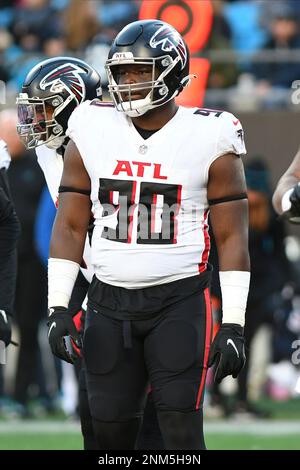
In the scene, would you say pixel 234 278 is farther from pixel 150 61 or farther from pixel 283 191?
pixel 150 61

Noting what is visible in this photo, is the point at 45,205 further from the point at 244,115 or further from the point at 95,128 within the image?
the point at 95,128

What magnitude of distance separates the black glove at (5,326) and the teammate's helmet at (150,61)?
1252 mm

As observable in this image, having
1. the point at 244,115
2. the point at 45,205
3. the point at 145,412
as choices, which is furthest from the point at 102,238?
the point at 244,115

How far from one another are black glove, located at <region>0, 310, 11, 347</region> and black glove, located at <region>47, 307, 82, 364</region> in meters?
0.75

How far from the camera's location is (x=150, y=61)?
4.75 meters

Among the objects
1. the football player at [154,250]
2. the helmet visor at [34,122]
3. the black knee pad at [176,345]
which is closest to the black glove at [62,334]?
the football player at [154,250]

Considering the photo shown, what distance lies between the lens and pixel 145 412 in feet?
17.3

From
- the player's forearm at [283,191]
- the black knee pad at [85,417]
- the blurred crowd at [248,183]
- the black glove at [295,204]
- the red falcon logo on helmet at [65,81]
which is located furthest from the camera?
the blurred crowd at [248,183]

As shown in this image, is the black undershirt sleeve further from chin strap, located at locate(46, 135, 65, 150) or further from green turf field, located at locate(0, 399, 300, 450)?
green turf field, located at locate(0, 399, 300, 450)

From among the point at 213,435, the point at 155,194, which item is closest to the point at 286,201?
the point at 155,194

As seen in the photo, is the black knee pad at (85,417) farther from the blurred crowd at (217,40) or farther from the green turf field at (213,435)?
the blurred crowd at (217,40)

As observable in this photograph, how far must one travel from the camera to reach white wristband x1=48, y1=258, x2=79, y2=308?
15.6 feet

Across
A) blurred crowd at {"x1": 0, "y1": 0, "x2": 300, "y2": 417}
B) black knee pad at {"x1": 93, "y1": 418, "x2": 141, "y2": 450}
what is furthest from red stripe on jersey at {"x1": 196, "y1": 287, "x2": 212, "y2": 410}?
blurred crowd at {"x1": 0, "y1": 0, "x2": 300, "y2": 417}

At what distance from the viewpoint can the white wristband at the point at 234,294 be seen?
4.65 metres
